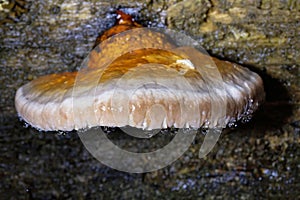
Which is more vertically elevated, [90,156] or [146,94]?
[146,94]

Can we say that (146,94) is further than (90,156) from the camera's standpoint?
No

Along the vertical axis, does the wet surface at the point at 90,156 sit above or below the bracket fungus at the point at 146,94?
below

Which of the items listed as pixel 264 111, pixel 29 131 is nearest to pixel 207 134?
pixel 264 111

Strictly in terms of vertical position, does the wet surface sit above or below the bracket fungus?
below

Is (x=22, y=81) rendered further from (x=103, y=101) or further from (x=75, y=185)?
(x=103, y=101)

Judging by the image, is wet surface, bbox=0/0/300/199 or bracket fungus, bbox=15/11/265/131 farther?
wet surface, bbox=0/0/300/199
